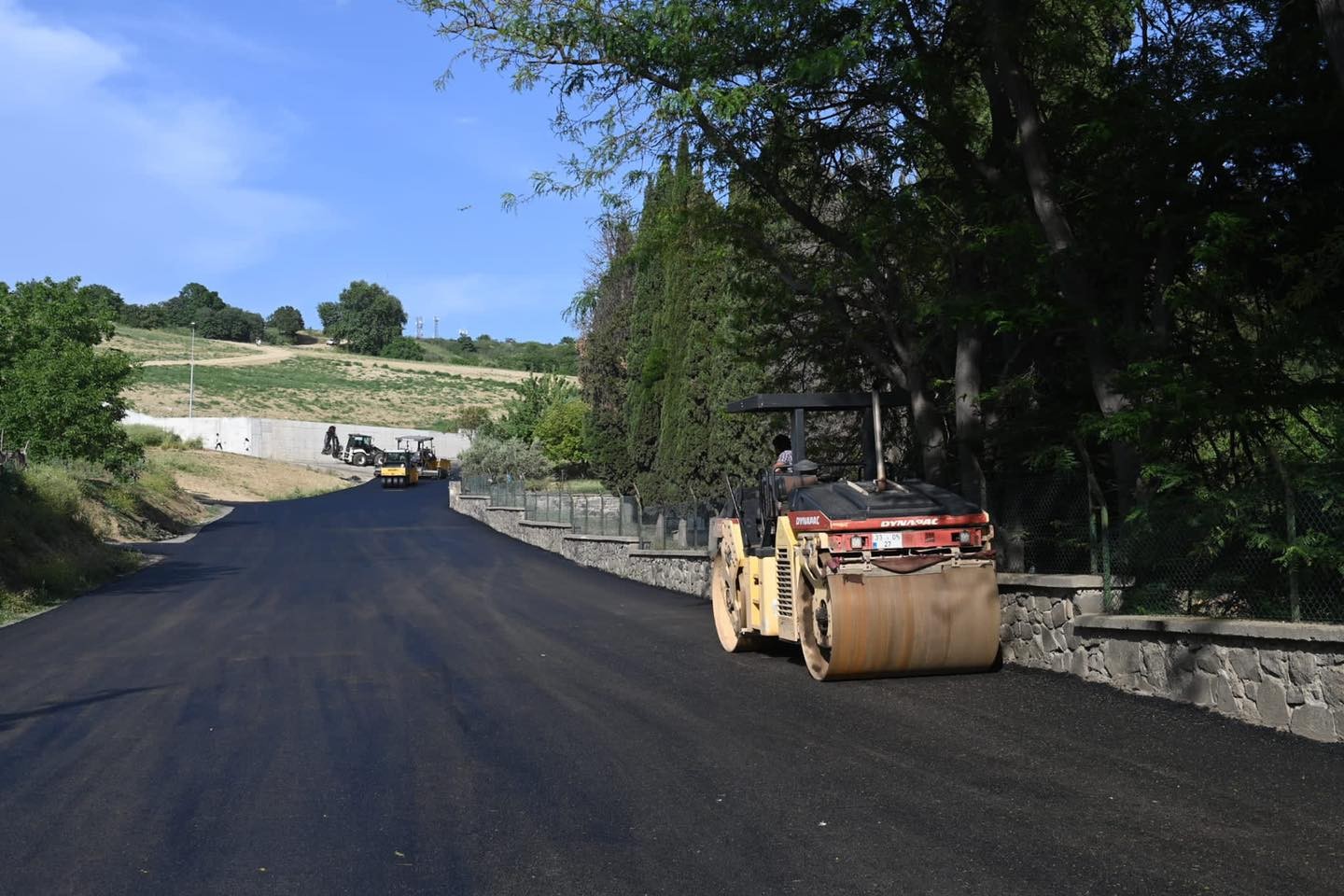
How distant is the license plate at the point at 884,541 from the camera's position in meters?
11.8

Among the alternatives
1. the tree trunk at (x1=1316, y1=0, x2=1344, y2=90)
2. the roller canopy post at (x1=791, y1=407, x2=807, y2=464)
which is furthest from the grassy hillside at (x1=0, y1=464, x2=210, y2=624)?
the tree trunk at (x1=1316, y1=0, x2=1344, y2=90)

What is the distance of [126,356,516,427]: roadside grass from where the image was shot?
11075 centimetres

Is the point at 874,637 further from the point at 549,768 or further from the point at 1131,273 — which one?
the point at 1131,273

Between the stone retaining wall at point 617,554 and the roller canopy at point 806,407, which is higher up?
the roller canopy at point 806,407

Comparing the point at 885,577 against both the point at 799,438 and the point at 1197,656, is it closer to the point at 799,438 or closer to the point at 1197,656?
the point at 799,438

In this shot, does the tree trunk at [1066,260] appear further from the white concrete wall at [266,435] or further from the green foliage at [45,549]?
the white concrete wall at [266,435]

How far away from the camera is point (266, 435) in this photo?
3524 inches

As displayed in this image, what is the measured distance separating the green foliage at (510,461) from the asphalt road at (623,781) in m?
42.2

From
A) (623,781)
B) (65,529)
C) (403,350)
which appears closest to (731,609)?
(623,781)

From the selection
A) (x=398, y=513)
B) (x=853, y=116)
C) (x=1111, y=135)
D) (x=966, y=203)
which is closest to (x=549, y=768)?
(x=1111, y=135)

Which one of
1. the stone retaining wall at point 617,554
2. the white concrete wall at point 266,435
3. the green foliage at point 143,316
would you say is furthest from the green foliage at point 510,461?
the green foliage at point 143,316

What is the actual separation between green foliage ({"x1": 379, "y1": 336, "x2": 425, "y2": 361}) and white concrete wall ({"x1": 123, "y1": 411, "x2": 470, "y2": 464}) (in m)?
82.7

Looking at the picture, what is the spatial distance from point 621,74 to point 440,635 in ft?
25.4

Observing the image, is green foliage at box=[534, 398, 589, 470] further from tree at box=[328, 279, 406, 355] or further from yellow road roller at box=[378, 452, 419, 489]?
tree at box=[328, 279, 406, 355]
